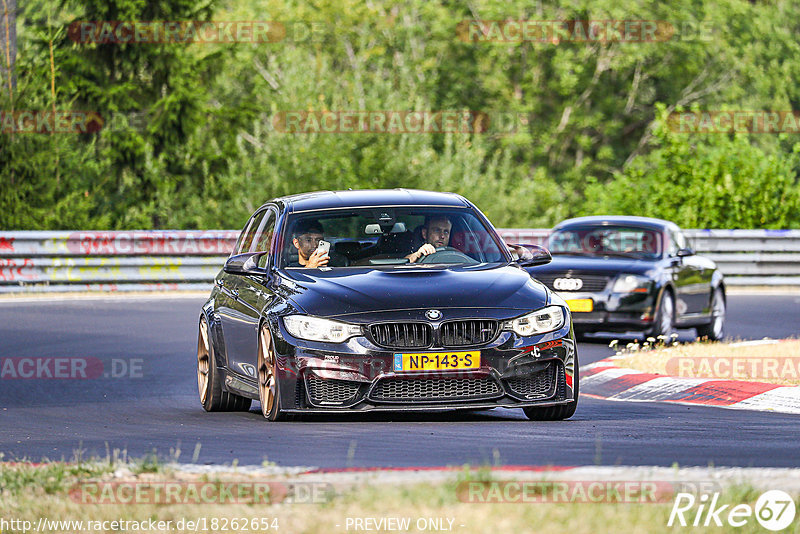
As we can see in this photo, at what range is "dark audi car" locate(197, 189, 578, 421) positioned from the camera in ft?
31.6

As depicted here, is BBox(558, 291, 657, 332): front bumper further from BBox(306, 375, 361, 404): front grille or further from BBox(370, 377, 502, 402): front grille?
BBox(306, 375, 361, 404): front grille

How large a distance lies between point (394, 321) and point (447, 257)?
139 cm

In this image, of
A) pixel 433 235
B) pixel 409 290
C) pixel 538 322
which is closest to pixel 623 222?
pixel 433 235

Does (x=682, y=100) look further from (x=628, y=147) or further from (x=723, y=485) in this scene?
(x=723, y=485)

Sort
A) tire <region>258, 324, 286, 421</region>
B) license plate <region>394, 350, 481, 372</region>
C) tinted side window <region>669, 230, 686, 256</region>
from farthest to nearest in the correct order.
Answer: tinted side window <region>669, 230, 686, 256</region> < tire <region>258, 324, 286, 421</region> < license plate <region>394, 350, 481, 372</region>

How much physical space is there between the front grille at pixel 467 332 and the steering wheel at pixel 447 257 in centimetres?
119

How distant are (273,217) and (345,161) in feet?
81.5

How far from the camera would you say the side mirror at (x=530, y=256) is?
Answer: 36.6 feet

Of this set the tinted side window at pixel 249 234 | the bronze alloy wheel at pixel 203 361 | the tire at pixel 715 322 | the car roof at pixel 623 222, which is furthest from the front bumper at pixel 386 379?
the tire at pixel 715 322

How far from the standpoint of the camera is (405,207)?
11164 millimetres

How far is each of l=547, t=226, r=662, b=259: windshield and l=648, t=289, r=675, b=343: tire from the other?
0.79 m

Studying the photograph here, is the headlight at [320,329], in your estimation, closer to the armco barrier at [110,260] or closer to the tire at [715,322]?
the tire at [715,322]

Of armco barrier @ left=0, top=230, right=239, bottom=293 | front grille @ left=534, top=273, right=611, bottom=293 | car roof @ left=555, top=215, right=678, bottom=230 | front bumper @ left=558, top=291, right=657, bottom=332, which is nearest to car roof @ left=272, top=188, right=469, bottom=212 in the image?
front bumper @ left=558, top=291, right=657, bottom=332

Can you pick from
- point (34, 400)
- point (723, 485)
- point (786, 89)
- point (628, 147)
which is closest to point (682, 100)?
point (628, 147)
